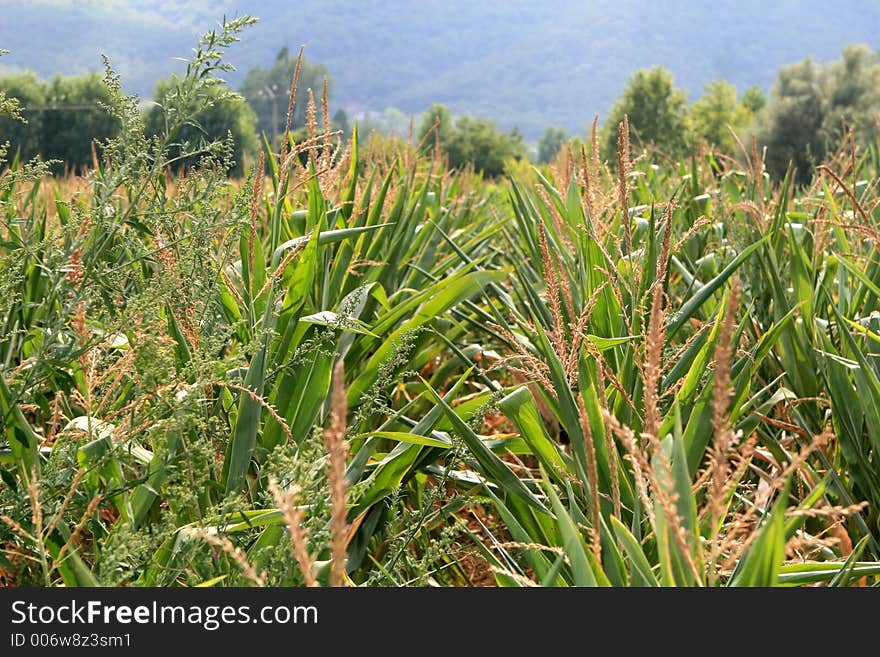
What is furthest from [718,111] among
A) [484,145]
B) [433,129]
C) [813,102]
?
[433,129]

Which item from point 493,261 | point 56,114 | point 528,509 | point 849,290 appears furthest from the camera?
point 56,114

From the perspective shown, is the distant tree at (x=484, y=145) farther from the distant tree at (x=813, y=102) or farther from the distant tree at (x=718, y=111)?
the distant tree at (x=813, y=102)

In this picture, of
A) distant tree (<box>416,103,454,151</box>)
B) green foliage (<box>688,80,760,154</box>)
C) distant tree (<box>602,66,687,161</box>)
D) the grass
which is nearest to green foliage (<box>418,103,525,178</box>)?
distant tree (<box>416,103,454,151</box>)

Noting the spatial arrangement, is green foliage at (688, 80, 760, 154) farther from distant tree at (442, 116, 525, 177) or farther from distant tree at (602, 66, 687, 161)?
distant tree at (442, 116, 525, 177)

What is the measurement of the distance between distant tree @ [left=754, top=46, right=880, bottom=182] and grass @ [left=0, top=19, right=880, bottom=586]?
26.1 metres

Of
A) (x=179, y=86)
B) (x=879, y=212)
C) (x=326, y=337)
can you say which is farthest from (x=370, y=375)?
(x=879, y=212)

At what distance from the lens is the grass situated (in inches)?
36.0

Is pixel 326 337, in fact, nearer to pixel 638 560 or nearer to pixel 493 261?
pixel 638 560

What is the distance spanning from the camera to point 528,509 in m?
1.27

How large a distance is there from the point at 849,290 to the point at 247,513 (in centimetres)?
185

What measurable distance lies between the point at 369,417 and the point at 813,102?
3150 cm

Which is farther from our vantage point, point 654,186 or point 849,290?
point 654,186

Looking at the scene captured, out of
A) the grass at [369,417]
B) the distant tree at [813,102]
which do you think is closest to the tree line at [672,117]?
the distant tree at [813,102]

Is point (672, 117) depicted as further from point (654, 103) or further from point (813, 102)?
point (813, 102)
